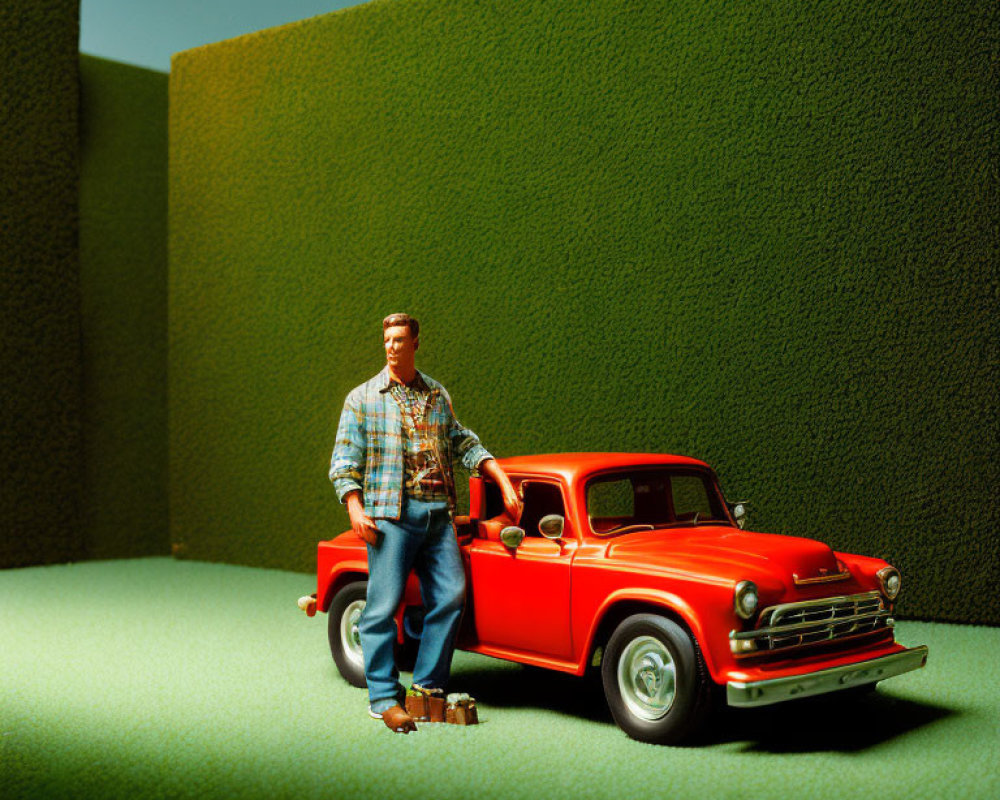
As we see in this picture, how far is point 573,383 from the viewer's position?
7828mm

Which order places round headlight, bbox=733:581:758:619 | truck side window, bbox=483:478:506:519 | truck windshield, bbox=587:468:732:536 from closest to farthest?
1. round headlight, bbox=733:581:758:619
2. truck windshield, bbox=587:468:732:536
3. truck side window, bbox=483:478:506:519

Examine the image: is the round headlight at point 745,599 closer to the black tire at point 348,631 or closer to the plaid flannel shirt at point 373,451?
the plaid flannel shirt at point 373,451

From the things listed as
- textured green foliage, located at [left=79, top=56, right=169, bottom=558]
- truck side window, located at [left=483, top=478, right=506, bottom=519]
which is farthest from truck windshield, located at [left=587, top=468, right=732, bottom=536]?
textured green foliage, located at [left=79, top=56, right=169, bottom=558]

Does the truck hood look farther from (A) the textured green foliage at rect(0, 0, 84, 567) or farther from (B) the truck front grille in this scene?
(A) the textured green foliage at rect(0, 0, 84, 567)

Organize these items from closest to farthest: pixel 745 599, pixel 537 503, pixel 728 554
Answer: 1. pixel 745 599
2. pixel 728 554
3. pixel 537 503

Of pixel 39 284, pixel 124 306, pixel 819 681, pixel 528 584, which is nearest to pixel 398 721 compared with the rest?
pixel 528 584

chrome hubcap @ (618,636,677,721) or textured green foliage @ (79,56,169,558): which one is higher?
textured green foliage @ (79,56,169,558)

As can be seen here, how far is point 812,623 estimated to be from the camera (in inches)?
159

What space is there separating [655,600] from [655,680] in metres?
0.33

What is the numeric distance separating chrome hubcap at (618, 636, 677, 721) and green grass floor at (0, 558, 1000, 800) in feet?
0.52

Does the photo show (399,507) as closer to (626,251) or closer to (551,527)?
(551,527)

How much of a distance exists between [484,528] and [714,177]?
3639mm

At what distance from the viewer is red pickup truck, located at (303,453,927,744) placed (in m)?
3.89

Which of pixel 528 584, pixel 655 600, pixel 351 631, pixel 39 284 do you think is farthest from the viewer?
pixel 39 284
